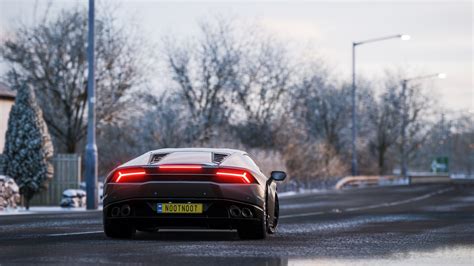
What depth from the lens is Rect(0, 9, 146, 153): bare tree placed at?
47.4m

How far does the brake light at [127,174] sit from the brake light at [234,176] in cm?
96

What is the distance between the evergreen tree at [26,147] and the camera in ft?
96.7

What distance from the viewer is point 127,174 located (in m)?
13.7

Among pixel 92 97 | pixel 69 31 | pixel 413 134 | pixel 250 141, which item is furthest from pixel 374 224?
pixel 413 134

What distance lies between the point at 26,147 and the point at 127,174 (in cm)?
1648

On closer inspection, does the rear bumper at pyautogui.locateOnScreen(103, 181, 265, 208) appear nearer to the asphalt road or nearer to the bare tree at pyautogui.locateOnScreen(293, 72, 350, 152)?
the asphalt road

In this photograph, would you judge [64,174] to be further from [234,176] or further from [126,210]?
[234,176]

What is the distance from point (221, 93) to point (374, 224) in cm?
4032

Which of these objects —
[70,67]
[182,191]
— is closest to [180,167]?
[182,191]

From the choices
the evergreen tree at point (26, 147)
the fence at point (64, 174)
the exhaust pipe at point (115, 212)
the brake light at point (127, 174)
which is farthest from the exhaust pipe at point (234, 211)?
the fence at point (64, 174)

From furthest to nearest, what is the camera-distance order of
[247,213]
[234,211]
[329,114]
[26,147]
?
[329,114]
[26,147]
[247,213]
[234,211]

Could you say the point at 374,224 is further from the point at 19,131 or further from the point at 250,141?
the point at 250,141

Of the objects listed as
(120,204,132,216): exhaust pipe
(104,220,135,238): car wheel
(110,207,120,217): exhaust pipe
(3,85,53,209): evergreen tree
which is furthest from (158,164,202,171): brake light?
(3,85,53,209): evergreen tree

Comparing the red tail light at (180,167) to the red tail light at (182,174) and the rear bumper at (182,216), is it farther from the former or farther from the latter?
the rear bumper at (182,216)
